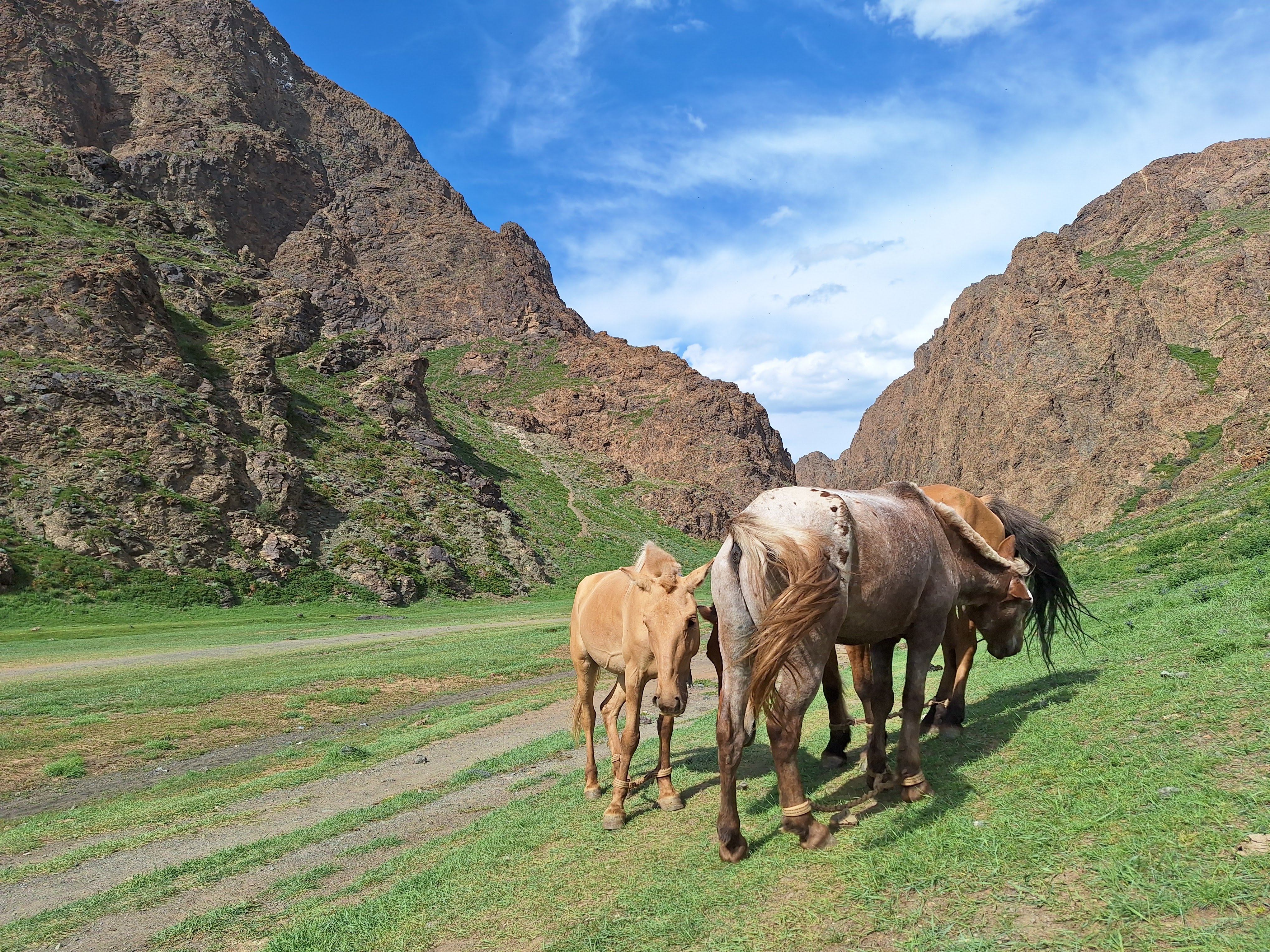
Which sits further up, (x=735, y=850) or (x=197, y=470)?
(x=197, y=470)

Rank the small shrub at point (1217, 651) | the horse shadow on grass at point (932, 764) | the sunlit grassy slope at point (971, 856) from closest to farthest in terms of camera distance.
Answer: the sunlit grassy slope at point (971, 856)
the horse shadow on grass at point (932, 764)
the small shrub at point (1217, 651)

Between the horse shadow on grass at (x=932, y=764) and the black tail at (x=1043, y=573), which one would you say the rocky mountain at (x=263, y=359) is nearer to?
the horse shadow on grass at (x=932, y=764)

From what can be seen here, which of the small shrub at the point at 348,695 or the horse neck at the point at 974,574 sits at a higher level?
the horse neck at the point at 974,574

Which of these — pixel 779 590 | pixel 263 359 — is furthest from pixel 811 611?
pixel 263 359

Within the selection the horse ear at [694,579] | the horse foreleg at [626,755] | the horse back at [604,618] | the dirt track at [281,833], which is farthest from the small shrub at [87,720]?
the horse ear at [694,579]

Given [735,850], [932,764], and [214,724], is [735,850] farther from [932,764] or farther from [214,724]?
[214,724]

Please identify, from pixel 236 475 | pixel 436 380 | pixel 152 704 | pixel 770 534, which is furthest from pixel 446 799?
pixel 436 380

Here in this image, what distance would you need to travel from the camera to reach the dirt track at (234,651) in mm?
22953

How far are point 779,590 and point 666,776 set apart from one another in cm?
343

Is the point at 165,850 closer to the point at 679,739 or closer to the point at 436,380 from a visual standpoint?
the point at 679,739

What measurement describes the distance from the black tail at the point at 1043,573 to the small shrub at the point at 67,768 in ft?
Answer: 54.8

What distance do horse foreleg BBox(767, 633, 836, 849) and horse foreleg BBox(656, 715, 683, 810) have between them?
2147mm

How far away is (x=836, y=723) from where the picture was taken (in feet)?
24.7

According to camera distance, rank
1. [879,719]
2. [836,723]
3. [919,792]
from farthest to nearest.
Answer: [836,723]
[879,719]
[919,792]
